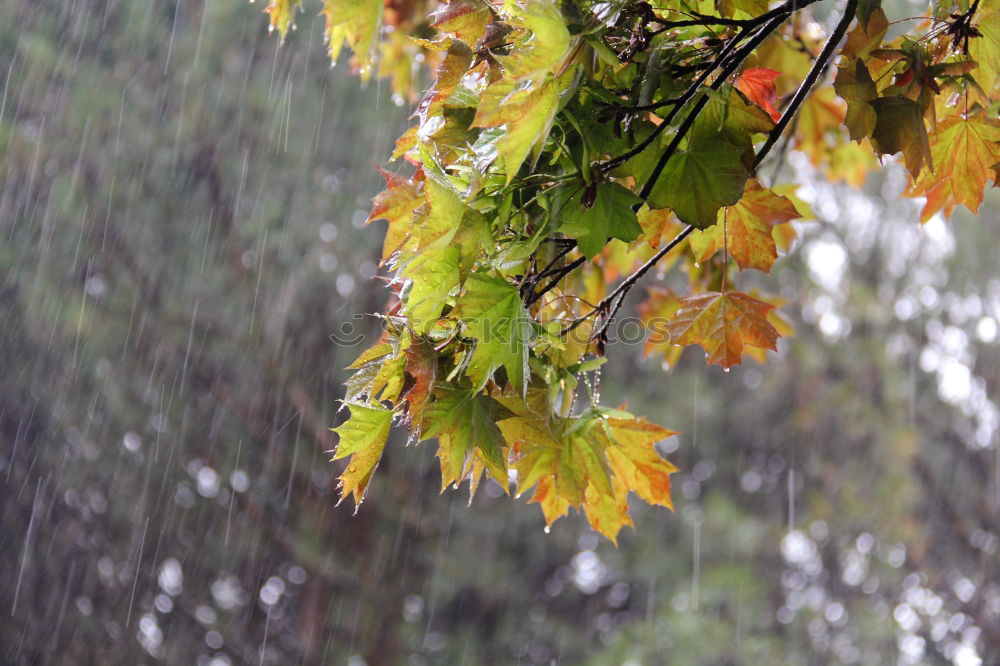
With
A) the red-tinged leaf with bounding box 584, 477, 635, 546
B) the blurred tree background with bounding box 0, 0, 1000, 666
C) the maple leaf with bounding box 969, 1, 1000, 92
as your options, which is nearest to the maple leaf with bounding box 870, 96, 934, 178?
the maple leaf with bounding box 969, 1, 1000, 92

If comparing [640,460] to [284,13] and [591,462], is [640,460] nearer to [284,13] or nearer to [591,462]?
[591,462]

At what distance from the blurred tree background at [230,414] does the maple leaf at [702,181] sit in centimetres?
314

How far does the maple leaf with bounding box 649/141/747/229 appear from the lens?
898 millimetres

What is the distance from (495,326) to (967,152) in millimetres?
776

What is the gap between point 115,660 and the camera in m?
4.11

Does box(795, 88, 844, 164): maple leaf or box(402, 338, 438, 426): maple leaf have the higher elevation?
box(402, 338, 438, 426): maple leaf

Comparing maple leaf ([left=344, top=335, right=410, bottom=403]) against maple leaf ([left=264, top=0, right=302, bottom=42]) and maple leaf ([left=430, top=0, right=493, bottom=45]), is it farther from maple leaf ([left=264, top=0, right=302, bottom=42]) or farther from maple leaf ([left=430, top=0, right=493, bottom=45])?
maple leaf ([left=264, top=0, right=302, bottom=42])

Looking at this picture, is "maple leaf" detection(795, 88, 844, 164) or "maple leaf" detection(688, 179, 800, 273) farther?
"maple leaf" detection(795, 88, 844, 164)

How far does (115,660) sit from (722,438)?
3462mm

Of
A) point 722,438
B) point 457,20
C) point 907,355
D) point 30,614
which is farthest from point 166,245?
point 907,355

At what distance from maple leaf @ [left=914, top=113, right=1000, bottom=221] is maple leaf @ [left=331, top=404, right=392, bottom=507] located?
821mm

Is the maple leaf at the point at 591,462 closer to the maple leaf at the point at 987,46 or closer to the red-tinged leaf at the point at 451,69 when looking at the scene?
the red-tinged leaf at the point at 451,69

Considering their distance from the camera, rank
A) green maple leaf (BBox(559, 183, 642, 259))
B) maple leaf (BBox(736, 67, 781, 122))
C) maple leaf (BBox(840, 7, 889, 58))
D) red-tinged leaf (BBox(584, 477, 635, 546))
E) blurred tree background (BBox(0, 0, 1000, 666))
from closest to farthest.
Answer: green maple leaf (BBox(559, 183, 642, 259)) < maple leaf (BBox(840, 7, 889, 58)) < maple leaf (BBox(736, 67, 781, 122)) < red-tinged leaf (BBox(584, 477, 635, 546)) < blurred tree background (BBox(0, 0, 1000, 666))

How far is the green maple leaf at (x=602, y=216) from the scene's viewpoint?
0.85m
